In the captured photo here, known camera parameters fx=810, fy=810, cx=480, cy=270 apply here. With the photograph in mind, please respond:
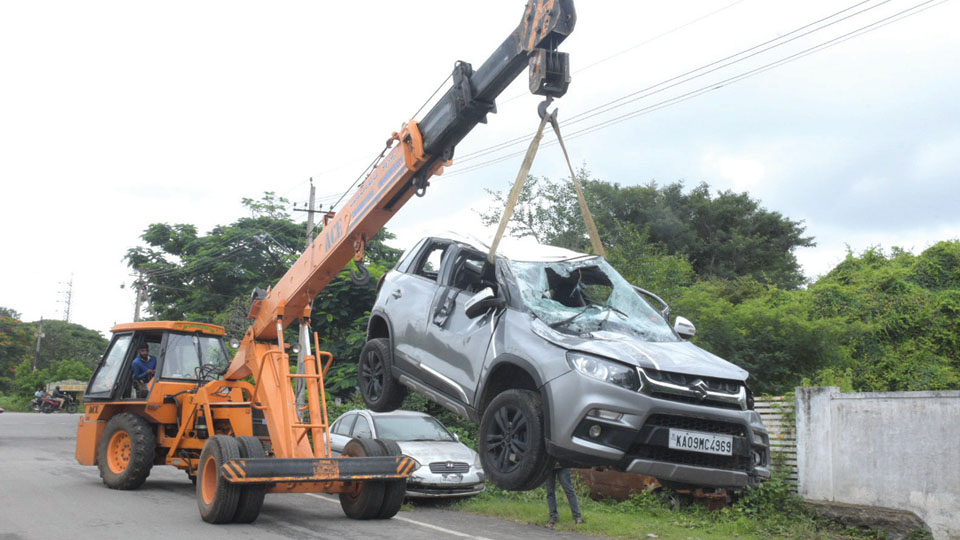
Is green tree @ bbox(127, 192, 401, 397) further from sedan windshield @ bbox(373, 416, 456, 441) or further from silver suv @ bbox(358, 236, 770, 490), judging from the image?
silver suv @ bbox(358, 236, 770, 490)

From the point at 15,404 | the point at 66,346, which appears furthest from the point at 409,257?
the point at 66,346

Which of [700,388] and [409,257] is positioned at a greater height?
[409,257]

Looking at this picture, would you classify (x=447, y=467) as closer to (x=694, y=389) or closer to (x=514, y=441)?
(x=514, y=441)

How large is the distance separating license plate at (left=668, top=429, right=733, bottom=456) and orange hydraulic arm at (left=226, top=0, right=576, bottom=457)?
85.5 inches

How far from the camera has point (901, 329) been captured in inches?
624

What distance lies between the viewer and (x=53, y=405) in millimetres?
43500

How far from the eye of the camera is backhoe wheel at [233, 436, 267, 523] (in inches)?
406

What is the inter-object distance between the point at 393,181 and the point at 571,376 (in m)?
3.14

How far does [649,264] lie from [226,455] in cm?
787

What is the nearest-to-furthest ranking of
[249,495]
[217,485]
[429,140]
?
[429,140]
[217,485]
[249,495]

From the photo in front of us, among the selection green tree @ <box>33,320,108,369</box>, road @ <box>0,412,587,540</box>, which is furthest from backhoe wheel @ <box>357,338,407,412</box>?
green tree @ <box>33,320,108,369</box>

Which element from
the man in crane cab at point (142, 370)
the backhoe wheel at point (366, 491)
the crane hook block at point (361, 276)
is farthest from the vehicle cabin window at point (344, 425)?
the crane hook block at point (361, 276)

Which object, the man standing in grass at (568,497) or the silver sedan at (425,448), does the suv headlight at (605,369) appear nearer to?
the man standing in grass at (568,497)

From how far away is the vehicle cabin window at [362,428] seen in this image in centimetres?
1341
